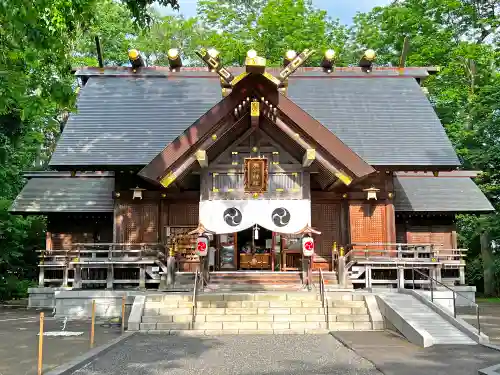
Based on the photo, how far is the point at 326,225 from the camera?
1647cm

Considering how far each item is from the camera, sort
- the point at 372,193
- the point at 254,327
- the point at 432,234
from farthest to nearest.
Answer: the point at 432,234, the point at 372,193, the point at 254,327

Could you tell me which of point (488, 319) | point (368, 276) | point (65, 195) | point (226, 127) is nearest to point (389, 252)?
point (368, 276)

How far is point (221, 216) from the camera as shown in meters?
14.0

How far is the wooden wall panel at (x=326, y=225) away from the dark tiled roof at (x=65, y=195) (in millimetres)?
7493

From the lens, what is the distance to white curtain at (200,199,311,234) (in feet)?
45.7

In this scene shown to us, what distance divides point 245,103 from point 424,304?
273 inches

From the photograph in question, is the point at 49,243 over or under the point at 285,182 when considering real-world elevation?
under

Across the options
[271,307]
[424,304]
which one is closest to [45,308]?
[271,307]

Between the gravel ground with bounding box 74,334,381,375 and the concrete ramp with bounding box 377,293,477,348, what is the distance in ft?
5.30

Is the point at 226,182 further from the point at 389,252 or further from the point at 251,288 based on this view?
the point at 389,252

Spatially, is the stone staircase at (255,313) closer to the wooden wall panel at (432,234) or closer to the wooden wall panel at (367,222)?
the wooden wall panel at (367,222)

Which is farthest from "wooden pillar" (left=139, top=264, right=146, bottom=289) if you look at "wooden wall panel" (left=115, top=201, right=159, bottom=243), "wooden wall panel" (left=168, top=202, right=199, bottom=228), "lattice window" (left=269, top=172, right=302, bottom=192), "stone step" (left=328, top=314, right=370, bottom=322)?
"stone step" (left=328, top=314, right=370, bottom=322)

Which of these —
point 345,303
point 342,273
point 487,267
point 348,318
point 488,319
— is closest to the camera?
point 348,318

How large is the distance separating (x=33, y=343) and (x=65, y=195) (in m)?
10.4
